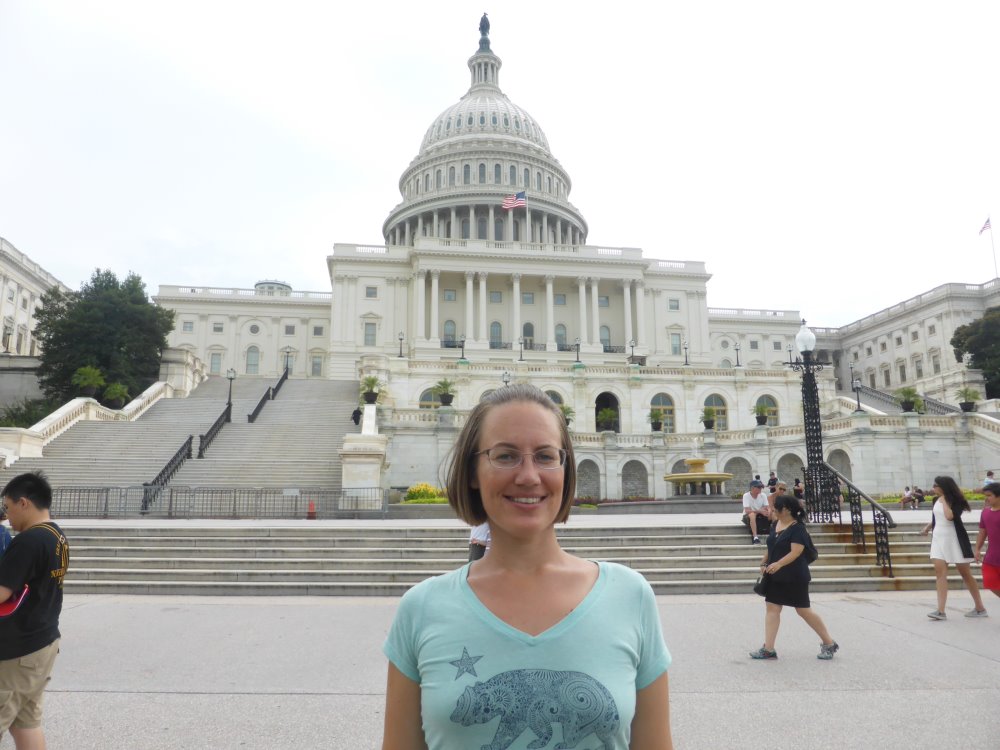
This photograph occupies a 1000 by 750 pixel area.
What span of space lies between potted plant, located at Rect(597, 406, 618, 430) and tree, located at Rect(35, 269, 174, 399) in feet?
100

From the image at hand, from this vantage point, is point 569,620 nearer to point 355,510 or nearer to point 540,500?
point 540,500

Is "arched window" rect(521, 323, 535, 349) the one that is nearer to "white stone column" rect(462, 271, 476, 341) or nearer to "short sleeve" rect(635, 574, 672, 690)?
"white stone column" rect(462, 271, 476, 341)

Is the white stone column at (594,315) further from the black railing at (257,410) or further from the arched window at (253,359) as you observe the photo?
the arched window at (253,359)

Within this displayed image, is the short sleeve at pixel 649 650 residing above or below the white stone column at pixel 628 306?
below

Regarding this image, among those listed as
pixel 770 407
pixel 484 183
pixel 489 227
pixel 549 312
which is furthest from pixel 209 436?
pixel 484 183

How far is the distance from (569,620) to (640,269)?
8333 cm

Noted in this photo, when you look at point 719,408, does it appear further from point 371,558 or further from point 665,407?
point 371,558

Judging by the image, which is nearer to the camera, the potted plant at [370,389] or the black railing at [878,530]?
the black railing at [878,530]

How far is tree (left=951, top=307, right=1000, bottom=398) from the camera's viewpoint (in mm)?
63406

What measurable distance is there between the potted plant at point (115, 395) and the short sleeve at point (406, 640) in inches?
1794

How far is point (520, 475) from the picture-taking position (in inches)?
96.3

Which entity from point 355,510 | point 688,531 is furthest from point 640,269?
point 688,531

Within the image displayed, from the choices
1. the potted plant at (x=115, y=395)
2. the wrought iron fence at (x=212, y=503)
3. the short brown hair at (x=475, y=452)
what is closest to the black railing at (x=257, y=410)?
the potted plant at (x=115, y=395)

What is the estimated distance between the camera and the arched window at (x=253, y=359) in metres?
92.4
